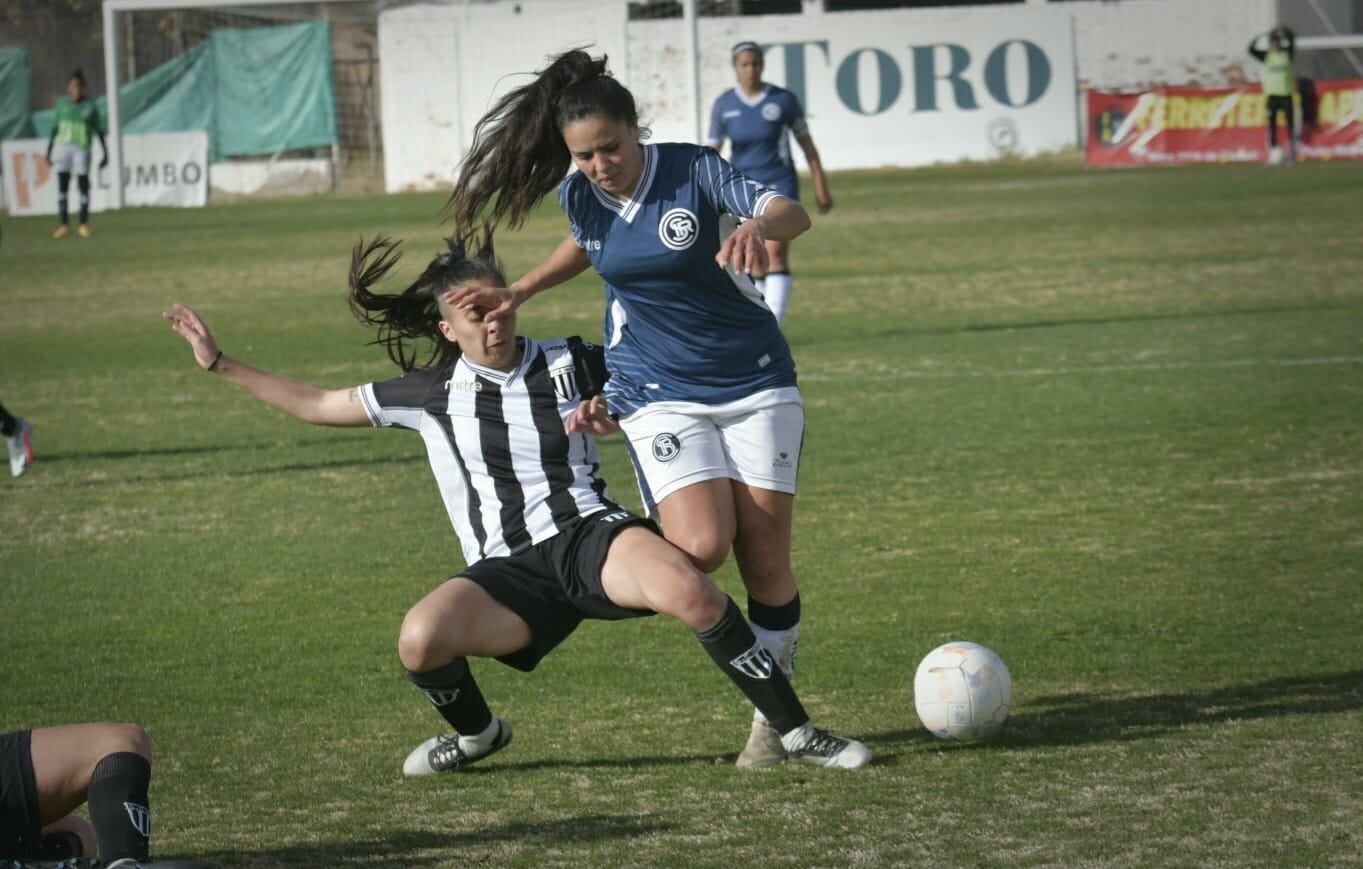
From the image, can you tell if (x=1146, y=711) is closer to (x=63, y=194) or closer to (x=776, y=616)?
(x=776, y=616)

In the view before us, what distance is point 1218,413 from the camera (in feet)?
34.0

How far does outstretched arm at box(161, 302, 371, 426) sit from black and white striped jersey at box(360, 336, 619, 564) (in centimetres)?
6

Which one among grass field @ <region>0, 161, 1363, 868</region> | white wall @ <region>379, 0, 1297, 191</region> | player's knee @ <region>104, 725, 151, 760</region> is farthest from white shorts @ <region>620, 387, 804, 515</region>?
white wall @ <region>379, 0, 1297, 191</region>

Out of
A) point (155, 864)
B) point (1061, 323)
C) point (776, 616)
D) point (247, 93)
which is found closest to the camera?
point (155, 864)

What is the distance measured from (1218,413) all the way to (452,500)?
660 centimetres

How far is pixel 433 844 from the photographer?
4.29m

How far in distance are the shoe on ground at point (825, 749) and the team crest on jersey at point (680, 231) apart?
140 cm


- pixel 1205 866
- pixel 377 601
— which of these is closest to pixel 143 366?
pixel 377 601

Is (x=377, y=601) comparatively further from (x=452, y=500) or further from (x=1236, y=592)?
(x=1236, y=592)

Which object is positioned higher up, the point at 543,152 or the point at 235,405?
the point at 543,152

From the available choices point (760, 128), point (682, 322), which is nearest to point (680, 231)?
point (682, 322)

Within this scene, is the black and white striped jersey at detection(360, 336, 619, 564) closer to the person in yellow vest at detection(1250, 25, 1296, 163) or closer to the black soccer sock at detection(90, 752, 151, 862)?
the black soccer sock at detection(90, 752, 151, 862)

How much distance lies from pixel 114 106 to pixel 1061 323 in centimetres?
2158

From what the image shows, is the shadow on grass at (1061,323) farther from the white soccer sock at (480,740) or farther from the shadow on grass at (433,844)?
the shadow on grass at (433,844)
